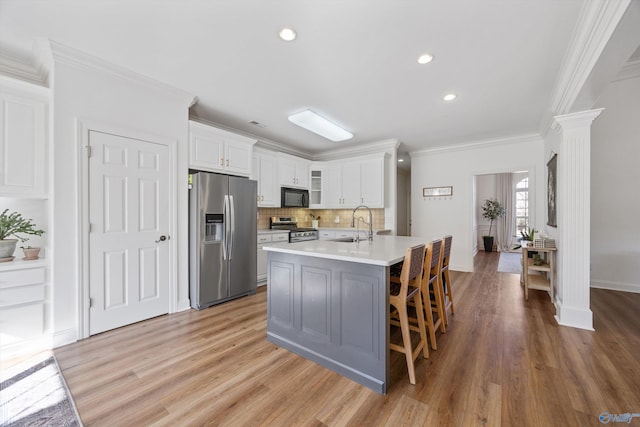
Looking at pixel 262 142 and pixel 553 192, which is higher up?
pixel 262 142

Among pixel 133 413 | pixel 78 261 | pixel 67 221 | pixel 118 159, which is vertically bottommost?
pixel 133 413

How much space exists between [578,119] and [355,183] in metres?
3.27

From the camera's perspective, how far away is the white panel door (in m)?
2.55

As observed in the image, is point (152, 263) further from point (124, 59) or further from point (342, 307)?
point (342, 307)

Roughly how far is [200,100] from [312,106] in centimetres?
142

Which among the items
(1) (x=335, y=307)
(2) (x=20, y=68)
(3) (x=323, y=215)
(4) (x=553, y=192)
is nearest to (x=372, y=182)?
(3) (x=323, y=215)

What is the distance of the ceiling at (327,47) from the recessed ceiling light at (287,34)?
4 centimetres

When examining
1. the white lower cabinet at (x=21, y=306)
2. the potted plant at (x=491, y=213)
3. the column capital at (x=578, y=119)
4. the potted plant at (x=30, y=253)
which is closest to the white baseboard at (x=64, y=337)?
the white lower cabinet at (x=21, y=306)

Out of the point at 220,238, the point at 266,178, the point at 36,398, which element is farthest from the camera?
the point at 266,178

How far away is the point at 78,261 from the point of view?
7.95 feet

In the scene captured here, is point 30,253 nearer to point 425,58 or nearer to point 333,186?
point 425,58

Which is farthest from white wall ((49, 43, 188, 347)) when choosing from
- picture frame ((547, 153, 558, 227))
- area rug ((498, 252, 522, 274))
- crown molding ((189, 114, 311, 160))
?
area rug ((498, 252, 522, 274))

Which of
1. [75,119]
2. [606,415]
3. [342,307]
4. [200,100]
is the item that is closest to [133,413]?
[342,307]

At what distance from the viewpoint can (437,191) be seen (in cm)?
566
